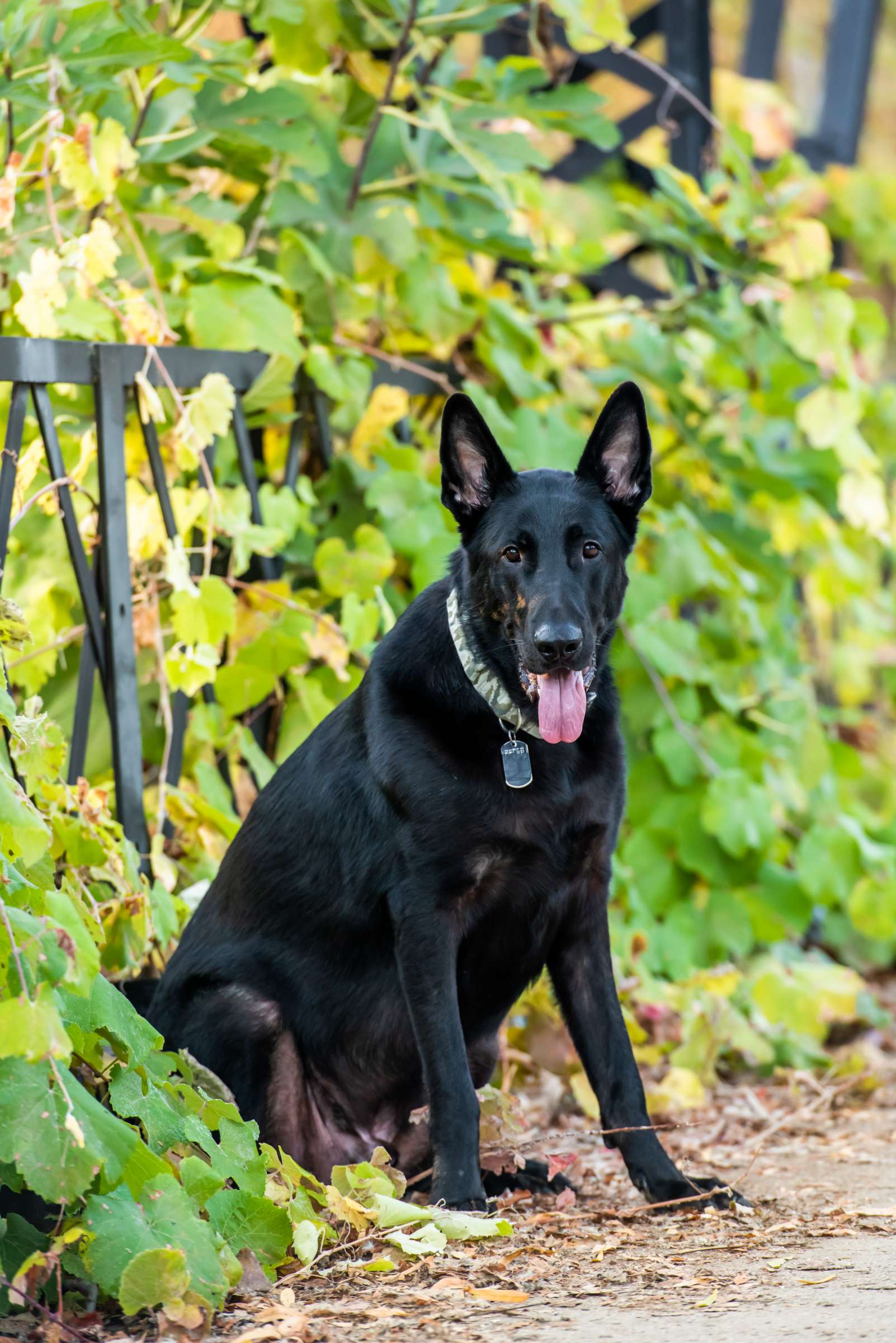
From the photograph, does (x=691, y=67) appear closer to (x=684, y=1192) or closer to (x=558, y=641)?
(x=558, y=641)

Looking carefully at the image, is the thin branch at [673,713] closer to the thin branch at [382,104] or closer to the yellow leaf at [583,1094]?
the yellow leaf at [583,1094]

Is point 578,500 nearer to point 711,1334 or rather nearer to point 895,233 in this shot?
point 711,1334

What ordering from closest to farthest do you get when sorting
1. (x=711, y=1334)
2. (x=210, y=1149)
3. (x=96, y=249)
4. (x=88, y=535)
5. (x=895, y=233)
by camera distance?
(x=711, y=1334) → (x=210, y=1149) → (x=96, y=249) → (x=88, y=535) → (x=895, y=233)

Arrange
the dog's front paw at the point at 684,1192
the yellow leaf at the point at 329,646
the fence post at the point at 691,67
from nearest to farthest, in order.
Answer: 1. the dog's front paw at the point at 684,1192
2. the yellow leaf at the point at 329,646
3. the fence post at the point at 691,67

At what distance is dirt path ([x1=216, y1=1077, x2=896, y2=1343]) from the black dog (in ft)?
0.52

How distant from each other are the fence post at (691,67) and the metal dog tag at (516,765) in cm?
→ 326

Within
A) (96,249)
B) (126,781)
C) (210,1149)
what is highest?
(96,249)

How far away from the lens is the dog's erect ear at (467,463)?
2582 millimetres

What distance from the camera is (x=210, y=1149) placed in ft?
6.82

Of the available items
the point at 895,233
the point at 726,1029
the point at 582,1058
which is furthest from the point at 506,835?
the point at 895,233

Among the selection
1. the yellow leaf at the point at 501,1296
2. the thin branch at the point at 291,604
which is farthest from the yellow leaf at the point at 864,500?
the yellow leaf at the point at 501,1296

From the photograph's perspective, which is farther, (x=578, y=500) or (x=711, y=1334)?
(x=578, y=500)

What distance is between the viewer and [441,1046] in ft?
7.89

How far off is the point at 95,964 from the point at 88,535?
1.61m
